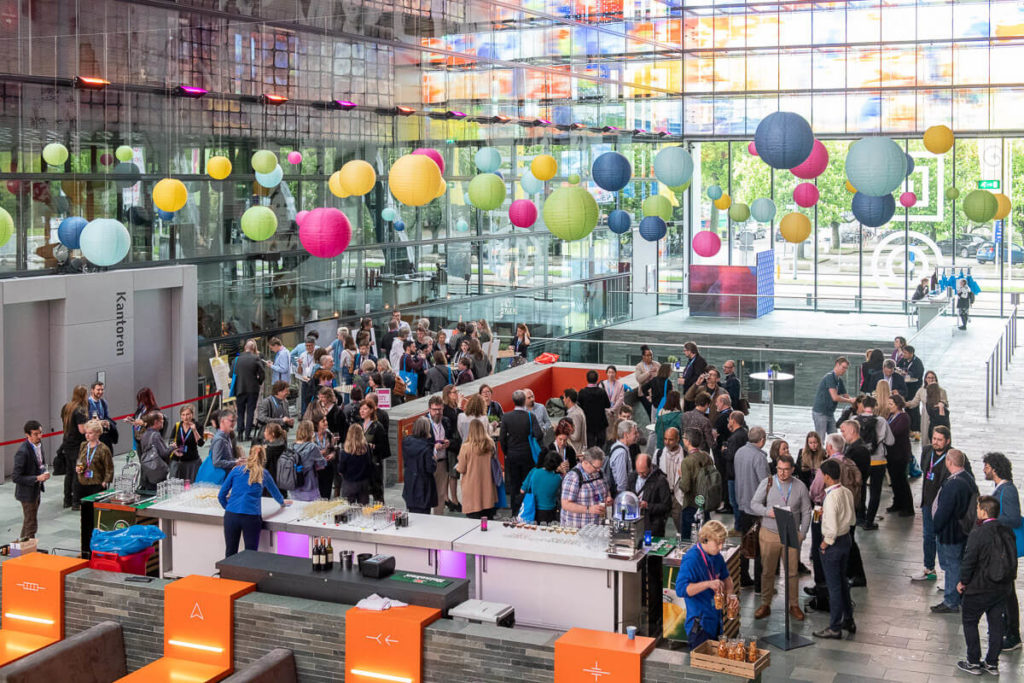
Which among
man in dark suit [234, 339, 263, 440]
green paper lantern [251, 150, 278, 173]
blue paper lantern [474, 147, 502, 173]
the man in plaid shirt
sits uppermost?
Result: blue paper lantern [474, 147, 502, 173]

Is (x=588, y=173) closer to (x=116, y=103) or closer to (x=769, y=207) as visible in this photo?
(x=769, y=207)

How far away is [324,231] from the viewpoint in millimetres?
13281

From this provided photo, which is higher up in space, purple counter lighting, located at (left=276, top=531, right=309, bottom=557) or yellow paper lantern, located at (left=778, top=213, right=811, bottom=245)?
yellow paper lantern, located at (left=778, top=213, right=811, bottom=245)

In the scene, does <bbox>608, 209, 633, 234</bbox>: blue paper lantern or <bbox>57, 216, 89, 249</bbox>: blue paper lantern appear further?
<bbox>608, 209, 633, 234</bbox>: blue paper lantern

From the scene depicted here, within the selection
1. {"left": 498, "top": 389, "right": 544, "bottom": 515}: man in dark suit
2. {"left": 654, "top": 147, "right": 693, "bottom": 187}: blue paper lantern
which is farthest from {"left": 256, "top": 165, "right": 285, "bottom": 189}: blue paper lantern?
{"left": 498, "top": 389, "right": 544, "bottom": 515}: man in dark suit

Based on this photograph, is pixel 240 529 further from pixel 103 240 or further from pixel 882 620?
pixel 882 620

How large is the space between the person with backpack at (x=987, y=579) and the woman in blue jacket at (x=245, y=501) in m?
5.26

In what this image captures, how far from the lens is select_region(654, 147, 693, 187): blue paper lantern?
17.0 meters

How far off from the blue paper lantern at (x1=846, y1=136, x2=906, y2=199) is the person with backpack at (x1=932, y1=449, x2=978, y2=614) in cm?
419

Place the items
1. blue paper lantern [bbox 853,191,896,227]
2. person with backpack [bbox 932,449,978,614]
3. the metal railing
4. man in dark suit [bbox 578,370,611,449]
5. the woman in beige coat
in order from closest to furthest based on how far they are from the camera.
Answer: person with backpack [bbox 932,449,978,614]
the woman in beige coat
man in dark suit [bbox 578,370,611,449]
blue paper lantern [bbox 853,191,896,227]
the metal railing

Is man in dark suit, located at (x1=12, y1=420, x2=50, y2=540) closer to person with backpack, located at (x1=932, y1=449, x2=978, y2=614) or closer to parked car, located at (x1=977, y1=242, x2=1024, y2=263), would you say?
person with backpack, located at (x1=932, y1=449, x2=978, y2=614)

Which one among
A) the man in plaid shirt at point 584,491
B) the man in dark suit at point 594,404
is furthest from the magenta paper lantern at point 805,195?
the man in plaid shirt at point 584,491

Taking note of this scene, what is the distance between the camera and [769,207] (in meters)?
23.8

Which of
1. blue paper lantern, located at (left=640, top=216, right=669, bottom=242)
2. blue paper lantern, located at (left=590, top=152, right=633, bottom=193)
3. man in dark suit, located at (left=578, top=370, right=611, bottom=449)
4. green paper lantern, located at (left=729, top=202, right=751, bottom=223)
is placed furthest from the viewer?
green paper lantern, located at (left=729, top=202, right=751, bottom=223)
